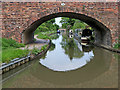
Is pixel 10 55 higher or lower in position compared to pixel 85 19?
lower

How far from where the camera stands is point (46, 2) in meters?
11.8

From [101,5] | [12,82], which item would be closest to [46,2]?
[101,5]

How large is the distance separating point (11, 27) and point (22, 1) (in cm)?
261

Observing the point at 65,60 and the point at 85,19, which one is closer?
the point at 65,60

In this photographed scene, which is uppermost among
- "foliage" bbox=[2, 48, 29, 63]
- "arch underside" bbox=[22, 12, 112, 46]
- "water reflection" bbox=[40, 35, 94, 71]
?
"arch underside" bbox=[22, 12, 112, 46]

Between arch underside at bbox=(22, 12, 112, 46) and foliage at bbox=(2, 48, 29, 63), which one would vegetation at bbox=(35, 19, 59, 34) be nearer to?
arch underside at bbox=(22, 12, 112, 46)

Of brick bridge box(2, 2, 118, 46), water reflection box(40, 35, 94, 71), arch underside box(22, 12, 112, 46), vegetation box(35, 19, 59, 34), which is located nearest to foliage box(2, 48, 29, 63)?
water reflection box(40, 35, 94, 71)

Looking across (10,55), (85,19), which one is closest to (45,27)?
(85,19)

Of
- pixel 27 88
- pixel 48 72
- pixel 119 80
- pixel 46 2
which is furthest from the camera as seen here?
pixel 46 2

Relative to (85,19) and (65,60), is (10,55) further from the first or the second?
(85,19)

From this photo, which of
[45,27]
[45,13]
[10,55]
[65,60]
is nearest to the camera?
[10,55]

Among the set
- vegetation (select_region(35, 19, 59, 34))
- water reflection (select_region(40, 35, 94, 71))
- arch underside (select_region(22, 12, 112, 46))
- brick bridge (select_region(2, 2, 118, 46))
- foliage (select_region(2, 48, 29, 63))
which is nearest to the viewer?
foliage (select_region(2, 48, 29, 63))

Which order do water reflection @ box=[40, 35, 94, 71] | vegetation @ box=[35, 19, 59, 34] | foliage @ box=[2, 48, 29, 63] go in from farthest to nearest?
vegetation @ box=[35, 19, 59, 34] < water reflection @ box=[40, 35, 94, 71] < foliage @ box=[2, 48, 29, 63]

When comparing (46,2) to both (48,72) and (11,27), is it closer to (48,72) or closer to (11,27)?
(11,27)
